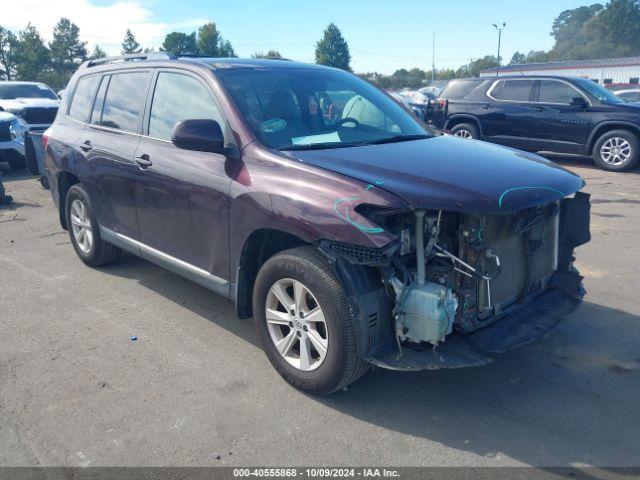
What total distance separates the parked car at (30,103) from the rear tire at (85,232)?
8656 millimetres

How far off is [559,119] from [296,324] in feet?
33.2

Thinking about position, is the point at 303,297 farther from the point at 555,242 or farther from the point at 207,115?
the point at 555,242

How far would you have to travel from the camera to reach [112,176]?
482 cm

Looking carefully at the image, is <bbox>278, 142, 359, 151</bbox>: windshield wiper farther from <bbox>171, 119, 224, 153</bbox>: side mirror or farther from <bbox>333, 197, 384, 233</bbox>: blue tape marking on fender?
<bbox>333, 197, 384, 233</bbox>: blue tape marking on fender

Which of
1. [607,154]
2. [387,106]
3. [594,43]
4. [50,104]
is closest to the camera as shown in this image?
[387,106]

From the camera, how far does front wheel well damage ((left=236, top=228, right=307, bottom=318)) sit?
140 inches

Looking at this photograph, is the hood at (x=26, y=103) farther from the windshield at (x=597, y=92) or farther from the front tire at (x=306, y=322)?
the front tire at (x=306, y=322)

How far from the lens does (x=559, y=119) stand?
38.2 ft

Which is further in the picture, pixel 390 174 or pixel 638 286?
pixel 638 286

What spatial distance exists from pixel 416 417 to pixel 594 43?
133 m

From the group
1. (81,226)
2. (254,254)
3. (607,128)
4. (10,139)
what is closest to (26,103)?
(10,139)

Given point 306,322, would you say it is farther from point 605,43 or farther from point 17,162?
point 605,43

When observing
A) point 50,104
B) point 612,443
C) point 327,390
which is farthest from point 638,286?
point 50,104

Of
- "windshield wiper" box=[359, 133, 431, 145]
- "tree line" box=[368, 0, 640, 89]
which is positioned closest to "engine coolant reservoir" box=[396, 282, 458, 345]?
"windshield wiper" box=[359, 133, 431, 145]
